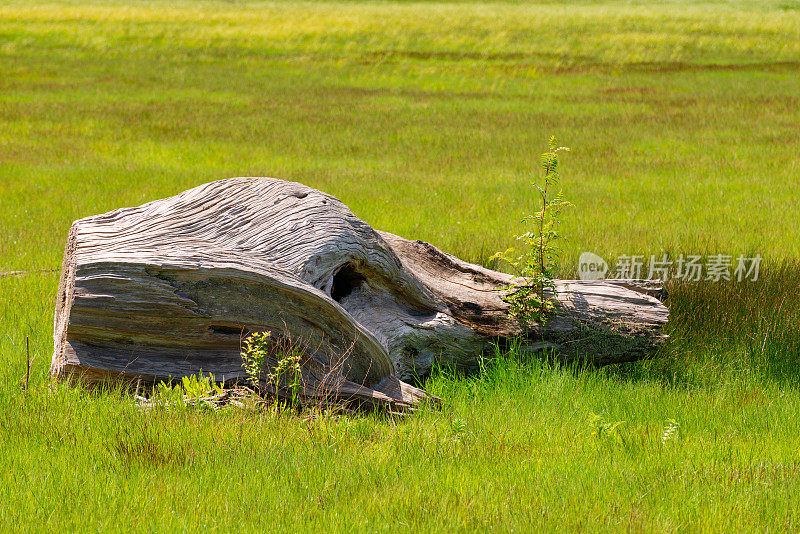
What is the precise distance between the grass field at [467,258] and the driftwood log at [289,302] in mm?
353

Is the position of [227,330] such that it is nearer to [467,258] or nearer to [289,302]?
[289,302]

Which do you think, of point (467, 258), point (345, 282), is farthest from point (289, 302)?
point (467, 258)

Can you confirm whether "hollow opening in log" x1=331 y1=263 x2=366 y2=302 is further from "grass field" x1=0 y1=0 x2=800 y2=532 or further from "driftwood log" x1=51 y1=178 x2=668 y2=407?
"grass field" x1=0 y1=0 x2=800 y2=532

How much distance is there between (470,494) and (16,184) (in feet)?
43.1

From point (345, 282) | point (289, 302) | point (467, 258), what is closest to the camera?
point (289, 302)

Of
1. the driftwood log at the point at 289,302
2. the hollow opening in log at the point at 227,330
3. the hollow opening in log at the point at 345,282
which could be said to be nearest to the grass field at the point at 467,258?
the driftwood log at the point at 289,302

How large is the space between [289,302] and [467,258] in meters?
4.59

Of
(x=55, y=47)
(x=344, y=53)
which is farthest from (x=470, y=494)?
(x=55, y=47)

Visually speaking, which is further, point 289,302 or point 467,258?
point 467,258

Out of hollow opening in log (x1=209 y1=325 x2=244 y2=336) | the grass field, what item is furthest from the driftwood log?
the grass field

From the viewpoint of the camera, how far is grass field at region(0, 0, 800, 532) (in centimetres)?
391

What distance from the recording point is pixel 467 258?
9727mm

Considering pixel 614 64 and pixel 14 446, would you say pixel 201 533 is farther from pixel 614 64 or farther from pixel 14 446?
pixel 614 64

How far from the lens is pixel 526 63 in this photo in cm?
4366
